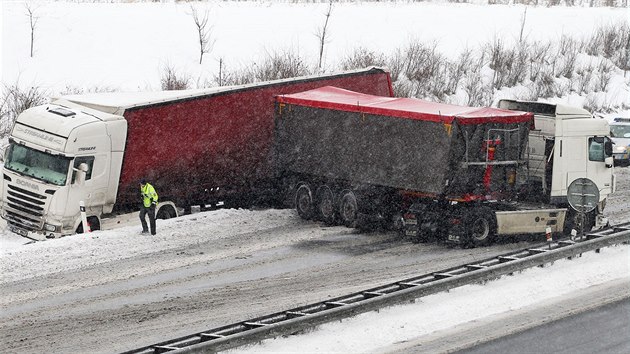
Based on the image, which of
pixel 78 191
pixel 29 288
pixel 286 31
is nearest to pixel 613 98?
pixel 286 31

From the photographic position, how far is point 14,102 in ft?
108

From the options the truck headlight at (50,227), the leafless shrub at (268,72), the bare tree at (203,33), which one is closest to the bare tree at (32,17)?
the bare tree at (203,33)

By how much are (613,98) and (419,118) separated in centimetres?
2574

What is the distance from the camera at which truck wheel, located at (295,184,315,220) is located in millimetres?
23641

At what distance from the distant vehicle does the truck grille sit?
17.6 metres

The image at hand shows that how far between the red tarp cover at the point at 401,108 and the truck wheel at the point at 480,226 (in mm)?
1890

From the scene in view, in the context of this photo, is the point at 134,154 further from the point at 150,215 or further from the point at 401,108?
the point at 401,108

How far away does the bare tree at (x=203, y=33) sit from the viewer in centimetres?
4072

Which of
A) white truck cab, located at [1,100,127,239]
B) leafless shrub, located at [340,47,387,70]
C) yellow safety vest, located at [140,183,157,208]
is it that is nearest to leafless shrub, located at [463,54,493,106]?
leafless shrub, located at [340,47,387,70]

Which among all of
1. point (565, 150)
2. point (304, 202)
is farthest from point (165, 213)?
point (565, 150)

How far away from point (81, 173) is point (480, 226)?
337 inches

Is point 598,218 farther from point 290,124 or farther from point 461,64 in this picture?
point 461,64

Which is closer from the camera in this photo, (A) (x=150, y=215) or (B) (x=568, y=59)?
(A) (x=150, y=215)

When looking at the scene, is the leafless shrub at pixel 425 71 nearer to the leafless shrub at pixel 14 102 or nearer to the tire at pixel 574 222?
the leafless shrub at pixel 14 102
